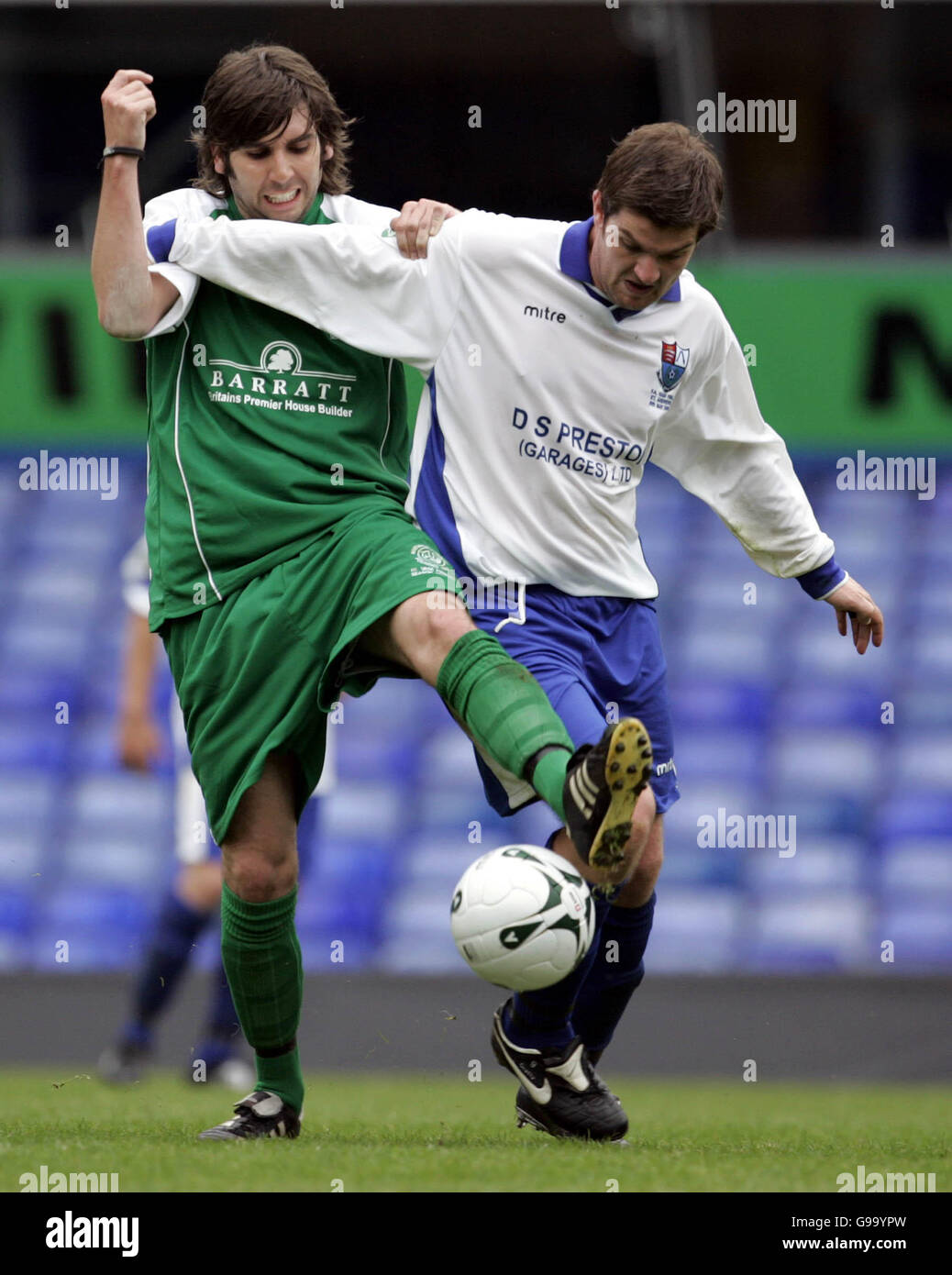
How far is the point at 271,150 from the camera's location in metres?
4.38

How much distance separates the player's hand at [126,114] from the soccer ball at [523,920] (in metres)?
1.74

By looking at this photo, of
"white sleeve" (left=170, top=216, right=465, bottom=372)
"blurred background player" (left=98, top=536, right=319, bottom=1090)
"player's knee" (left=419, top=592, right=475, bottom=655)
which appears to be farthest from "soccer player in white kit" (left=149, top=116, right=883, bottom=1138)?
"blurred background player" (left=98, top=536, right=319, bottom=1090)

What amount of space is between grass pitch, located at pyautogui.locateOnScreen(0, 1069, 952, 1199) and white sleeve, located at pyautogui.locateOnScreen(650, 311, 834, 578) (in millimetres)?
1508

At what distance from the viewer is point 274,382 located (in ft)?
14.5

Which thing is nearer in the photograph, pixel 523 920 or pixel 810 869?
pixel 523 920

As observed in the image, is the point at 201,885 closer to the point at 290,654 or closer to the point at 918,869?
the point at 290,654

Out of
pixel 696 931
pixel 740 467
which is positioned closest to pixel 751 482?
pixel 740 467

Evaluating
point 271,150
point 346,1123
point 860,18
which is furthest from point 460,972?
point 860,18

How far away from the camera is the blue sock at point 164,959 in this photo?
22.8 feet

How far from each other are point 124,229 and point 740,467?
1675mm

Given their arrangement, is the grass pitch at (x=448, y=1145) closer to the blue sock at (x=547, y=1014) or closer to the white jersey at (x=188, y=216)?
the blue sock at (x=547, y=1014)

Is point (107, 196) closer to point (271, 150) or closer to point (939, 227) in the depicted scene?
point (271, 150)

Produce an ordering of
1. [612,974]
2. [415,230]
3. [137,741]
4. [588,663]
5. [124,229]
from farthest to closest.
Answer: [137,741]
[612,974]
[588,663]
[415,230]
[124,229]

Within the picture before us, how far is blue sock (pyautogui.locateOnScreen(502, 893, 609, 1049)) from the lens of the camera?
448 cm
